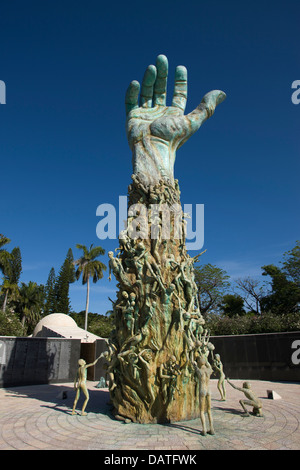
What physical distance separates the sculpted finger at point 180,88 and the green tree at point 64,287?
1313 inches

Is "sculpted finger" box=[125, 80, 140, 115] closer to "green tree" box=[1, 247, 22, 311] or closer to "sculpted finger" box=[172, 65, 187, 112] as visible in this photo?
"sculpted finger" box=[172, 65, 187, 112]

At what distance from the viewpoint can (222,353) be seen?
13781 mm

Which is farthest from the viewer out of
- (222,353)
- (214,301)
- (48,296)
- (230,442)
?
(48,296)

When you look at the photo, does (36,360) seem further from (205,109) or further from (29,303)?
(29,303)

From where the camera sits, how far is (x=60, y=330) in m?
20.1

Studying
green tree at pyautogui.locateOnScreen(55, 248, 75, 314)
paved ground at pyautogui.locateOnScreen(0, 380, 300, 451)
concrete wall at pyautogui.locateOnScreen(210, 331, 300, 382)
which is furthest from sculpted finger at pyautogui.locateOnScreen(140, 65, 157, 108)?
green tree at pyautogui.locateOnScreen(55, 248, 75, 314)

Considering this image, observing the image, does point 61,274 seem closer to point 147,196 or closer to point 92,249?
point 92,249

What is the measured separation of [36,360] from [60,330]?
736cm

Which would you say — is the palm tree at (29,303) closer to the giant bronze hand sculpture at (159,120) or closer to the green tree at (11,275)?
the green tree at (11,275)

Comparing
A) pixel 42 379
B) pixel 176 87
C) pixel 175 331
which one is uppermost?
pixel 176 87

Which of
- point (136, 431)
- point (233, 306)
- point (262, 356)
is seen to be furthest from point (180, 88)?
point (233, 306)

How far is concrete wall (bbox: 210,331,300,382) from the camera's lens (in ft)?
40.0
